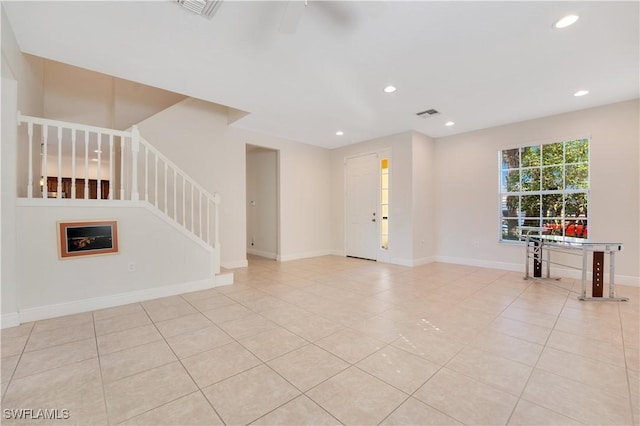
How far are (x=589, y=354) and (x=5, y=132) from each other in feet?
18.4

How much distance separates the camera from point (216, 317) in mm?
2939

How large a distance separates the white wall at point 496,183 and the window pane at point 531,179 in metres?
0.46

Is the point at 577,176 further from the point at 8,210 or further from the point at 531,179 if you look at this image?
the point at 8,210

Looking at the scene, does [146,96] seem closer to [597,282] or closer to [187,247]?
[187,247]

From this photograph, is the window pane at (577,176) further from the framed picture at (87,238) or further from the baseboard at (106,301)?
the framed picture at (87,238)

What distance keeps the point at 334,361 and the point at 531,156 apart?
5314mm

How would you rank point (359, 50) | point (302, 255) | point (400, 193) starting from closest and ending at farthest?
1. point (359, 50)
2. point (400, 193)
3. point (302, 255)

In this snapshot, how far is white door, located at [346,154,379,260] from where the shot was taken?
6.31 meters

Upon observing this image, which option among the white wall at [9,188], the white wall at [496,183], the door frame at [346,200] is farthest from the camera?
the door frame at [346,200]

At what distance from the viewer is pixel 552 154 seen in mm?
4793

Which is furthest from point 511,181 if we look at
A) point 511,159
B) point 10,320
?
point 10,320

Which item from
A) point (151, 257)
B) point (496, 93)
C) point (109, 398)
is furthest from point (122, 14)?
point (496, 93)

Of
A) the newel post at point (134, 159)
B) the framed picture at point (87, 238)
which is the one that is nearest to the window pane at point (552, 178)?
the newel post at point (134, 159)

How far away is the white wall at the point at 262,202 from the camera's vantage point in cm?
657
